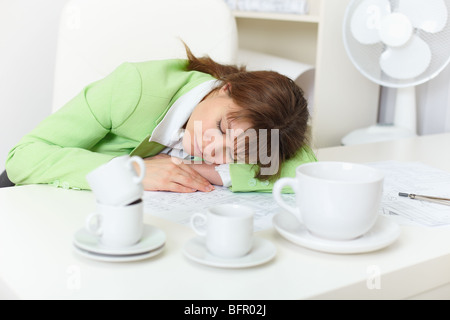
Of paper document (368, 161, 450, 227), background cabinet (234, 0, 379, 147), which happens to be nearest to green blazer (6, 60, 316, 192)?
paper document (368, 161, 450, 227)

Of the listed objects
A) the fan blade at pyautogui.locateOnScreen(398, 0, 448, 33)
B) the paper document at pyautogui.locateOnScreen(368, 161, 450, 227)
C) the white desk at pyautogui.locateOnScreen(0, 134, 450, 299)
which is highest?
the fan blade at pyautogui.locateOnScreen(398, 0, 448, 33)

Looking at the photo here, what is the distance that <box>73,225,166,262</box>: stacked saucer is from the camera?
0.63m

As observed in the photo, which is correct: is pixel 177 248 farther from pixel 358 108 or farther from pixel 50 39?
→ pixel 50 39

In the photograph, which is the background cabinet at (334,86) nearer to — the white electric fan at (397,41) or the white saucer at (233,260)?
the white electric fan at (397,41)

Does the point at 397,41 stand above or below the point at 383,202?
above

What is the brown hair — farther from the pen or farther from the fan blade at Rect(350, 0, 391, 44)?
the fan blade at Rect(350, 0, 391, 44)

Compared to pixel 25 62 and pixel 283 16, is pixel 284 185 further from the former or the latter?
pixel 25 62

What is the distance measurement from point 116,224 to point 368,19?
3.81ft

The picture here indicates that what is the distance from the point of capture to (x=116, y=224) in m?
0.64

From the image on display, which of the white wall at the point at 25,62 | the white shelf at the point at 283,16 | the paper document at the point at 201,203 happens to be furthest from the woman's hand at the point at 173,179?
the white wall at the point at 25,62

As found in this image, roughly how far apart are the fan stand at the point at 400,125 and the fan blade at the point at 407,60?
16 centimetres

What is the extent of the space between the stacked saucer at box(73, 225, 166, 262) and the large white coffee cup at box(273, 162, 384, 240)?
169mm

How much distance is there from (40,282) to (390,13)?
1.25 meters

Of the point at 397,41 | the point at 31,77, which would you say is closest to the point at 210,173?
the point at 397,41
